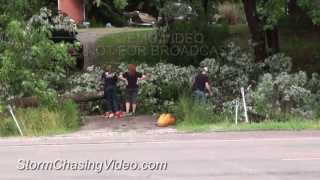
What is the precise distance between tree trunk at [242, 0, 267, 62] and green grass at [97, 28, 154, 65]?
5.03 m

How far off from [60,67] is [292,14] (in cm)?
1590

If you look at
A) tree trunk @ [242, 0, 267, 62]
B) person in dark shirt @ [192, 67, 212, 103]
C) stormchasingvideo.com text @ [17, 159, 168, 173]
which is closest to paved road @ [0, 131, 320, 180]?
stormchasingvideo.com text @ [17, 159, 168, 173]

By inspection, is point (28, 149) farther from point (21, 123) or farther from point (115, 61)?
point (115, 61)

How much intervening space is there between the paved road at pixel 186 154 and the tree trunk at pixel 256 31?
8863 mm

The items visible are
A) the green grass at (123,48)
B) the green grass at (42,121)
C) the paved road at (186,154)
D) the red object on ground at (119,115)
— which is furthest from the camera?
the green grass at (123,48)

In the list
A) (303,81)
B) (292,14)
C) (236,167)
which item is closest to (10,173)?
(236,167)

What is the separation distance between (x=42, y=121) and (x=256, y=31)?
1035 cm

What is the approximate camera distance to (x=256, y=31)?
27.8 meters

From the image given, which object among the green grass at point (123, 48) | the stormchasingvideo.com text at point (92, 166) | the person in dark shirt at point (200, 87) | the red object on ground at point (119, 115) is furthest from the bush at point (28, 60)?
the stormchasingvideo.com text at point (92, 166)

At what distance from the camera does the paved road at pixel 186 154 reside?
11148 millimetres

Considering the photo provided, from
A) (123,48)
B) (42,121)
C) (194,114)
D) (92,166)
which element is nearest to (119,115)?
(194,114)

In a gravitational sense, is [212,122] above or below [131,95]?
below

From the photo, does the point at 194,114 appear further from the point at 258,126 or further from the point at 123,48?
the point at 123,48

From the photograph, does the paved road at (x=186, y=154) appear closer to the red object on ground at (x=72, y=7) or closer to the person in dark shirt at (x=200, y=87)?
the person in dark shirt at (x=200, y=87)
